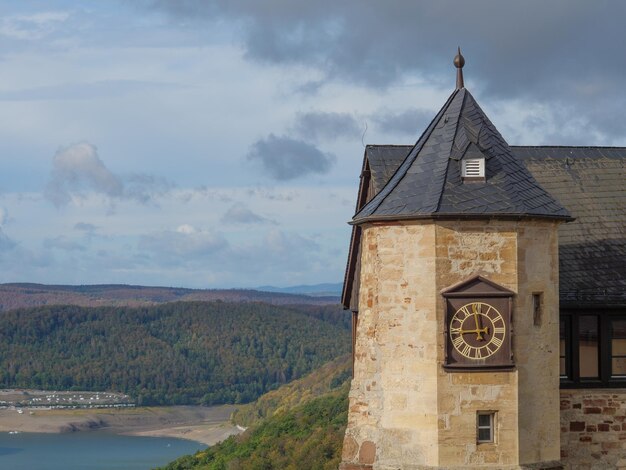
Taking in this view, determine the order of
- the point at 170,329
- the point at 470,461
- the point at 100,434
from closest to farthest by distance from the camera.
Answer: the point at 470,461 → the point at 100,434 → the point at 170,329

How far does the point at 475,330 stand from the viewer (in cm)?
1805

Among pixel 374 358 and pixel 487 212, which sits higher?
pixel 487 212

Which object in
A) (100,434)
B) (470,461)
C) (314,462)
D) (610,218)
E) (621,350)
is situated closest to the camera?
(470,461)

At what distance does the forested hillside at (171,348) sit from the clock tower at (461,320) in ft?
467

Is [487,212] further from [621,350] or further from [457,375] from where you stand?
[621,350]

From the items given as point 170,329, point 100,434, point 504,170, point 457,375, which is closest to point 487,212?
point 504,170

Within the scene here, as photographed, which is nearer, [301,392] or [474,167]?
[474,167]

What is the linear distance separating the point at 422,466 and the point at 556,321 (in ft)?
9.76

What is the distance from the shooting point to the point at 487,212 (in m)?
18.0

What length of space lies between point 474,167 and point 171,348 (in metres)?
164

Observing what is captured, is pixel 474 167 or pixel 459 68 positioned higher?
pixel 459 68

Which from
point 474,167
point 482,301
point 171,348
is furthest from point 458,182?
point 171,348

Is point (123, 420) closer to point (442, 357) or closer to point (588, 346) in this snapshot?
point (588, 346)

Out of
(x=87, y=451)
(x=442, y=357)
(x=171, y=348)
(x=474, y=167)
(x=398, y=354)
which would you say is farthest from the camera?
(x=171, y=348)
